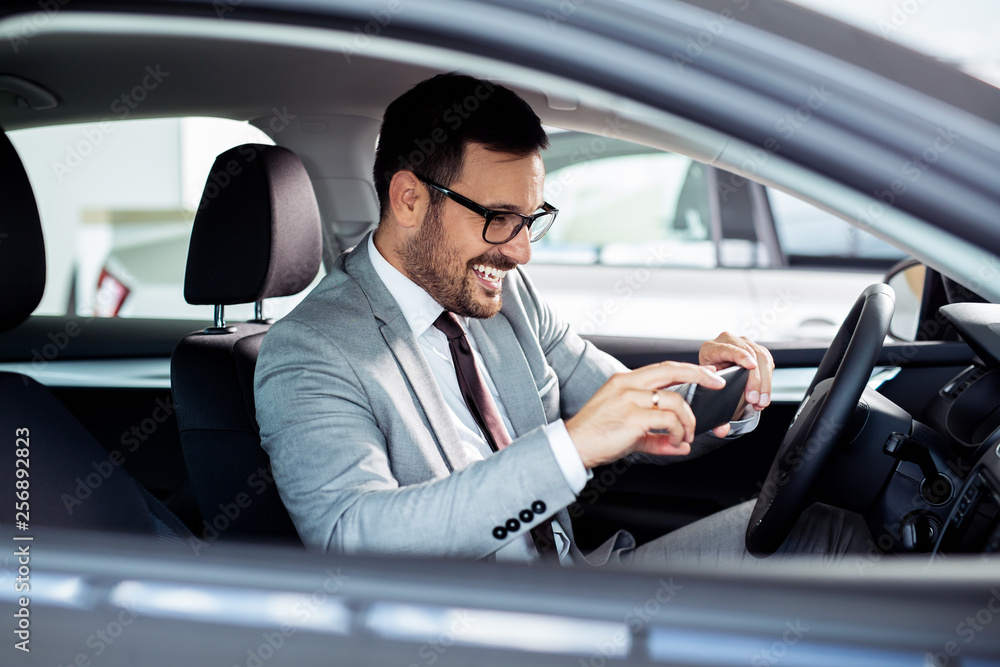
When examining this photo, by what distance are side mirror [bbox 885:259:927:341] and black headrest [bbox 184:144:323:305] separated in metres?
1.51

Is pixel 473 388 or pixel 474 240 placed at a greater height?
pixel 474 240

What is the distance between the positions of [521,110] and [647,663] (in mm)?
1030

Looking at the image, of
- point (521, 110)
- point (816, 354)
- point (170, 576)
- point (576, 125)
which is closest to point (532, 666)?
point (170, 576)

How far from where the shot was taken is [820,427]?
1193 mm

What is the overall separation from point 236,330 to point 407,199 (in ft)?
1.55

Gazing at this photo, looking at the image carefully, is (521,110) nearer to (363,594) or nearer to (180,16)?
(180,16)

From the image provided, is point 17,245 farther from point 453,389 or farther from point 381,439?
point 453,389

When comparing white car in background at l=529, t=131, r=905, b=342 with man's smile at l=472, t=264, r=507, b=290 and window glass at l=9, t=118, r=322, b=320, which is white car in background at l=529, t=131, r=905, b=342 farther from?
window glass at l=9, t=118, r=322, b=320

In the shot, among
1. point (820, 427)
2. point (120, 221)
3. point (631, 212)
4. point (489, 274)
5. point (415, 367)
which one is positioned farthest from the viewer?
point (120, 221)

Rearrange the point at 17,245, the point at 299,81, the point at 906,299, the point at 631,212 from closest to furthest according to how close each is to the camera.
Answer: the point at 17,245
the point at 299,81
the point at 906,299
the point at 631,212

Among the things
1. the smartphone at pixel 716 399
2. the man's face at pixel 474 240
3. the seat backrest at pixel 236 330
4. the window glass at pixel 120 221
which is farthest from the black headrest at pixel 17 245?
the window glass at pixel 120 221

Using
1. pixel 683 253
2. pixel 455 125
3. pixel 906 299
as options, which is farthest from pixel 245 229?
pixel 683 253

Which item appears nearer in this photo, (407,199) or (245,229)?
(407,199)

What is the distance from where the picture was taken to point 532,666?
60cm
